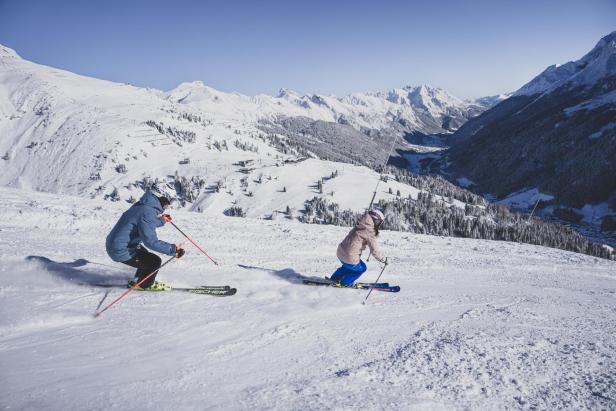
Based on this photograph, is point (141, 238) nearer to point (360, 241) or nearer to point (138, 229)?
point (138, 229)

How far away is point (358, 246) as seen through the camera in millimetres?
11016

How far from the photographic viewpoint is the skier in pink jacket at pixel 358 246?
10.9 metres

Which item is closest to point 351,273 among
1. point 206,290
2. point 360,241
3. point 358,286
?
point 358,286

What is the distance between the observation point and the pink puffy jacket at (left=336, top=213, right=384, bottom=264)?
427 inches

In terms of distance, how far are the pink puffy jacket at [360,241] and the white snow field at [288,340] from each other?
1150 mm

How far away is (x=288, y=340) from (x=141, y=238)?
17.4ft

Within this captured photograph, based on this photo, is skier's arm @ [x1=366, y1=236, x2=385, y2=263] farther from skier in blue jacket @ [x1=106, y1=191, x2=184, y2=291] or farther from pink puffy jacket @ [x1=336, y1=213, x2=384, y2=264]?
skier in blue jacket @ [x1=106, y1=191, x2=184, y2=291]

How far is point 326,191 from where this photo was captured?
13525 centimetres

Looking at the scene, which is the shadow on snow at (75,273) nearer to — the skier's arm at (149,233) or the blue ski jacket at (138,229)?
the blue ski jacket at (138,229)

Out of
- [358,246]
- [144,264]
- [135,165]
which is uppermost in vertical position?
[358,246]

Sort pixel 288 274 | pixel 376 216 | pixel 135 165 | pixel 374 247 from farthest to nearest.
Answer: pixel 135 165, pixel 288 274, pixel 376 216, pixel 374 247

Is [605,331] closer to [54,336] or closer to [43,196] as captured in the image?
[54,336]

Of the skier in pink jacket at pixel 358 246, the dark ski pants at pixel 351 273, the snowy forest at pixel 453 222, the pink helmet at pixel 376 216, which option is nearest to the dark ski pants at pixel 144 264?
the skier in pink jacket at pixel 358 246

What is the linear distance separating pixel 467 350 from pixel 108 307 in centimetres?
791
